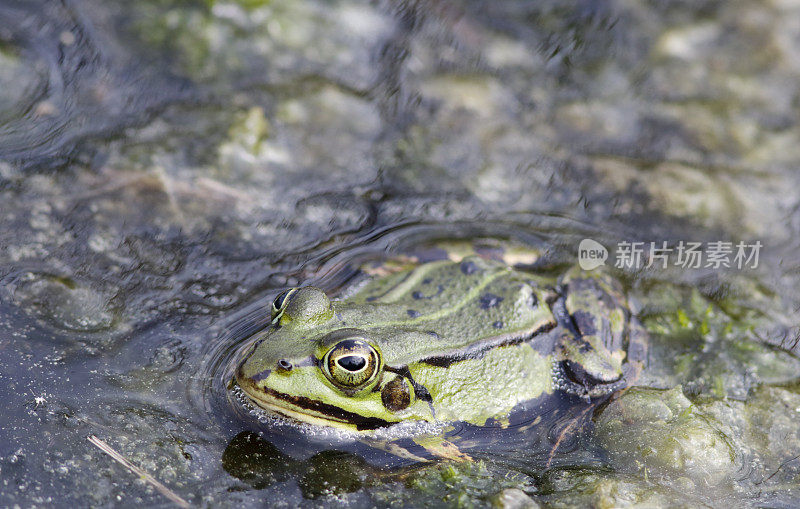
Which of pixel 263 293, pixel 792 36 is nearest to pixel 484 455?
pixel 263 293

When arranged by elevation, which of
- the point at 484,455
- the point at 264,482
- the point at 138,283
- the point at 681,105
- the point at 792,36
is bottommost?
the point at 484,455

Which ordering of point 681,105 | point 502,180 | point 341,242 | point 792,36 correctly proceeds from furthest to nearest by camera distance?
1. point 792,36
2. point 681,105
3. point 502,180
4. point 341,242

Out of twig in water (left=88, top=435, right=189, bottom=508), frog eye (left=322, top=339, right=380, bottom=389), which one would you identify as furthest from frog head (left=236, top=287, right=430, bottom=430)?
twig in water (left=88, top=435, right=189, bottom=508)

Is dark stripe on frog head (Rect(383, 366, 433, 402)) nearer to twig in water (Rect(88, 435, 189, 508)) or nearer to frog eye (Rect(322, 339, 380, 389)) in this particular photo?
frog eye (Rect(322, 339, 380, 389))

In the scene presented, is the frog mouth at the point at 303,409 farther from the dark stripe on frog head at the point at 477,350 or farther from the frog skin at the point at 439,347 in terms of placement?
the dark stripe on frog head at the point at 477,350

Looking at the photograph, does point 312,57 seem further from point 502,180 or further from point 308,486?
point 308,486

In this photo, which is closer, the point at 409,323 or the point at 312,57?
the point at 409,323
